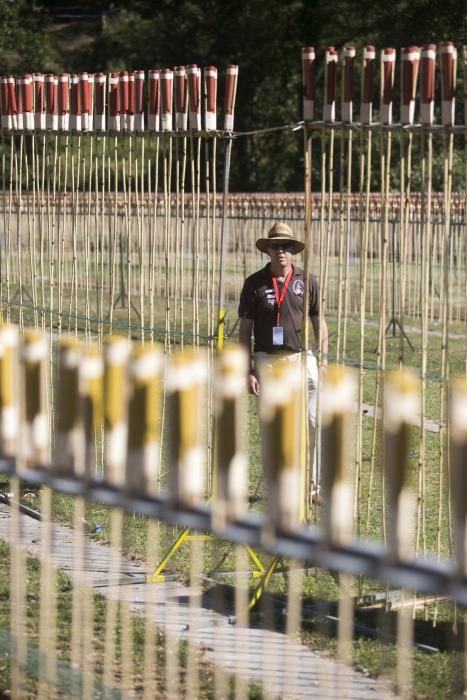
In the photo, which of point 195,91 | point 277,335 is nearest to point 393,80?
point 195,91

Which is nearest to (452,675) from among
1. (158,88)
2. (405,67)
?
(405,67)

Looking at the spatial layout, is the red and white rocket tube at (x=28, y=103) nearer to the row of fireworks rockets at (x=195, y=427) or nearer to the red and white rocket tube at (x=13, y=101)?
the red and white rocket tube at (x=13, y=101)

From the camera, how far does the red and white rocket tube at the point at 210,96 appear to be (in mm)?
7879

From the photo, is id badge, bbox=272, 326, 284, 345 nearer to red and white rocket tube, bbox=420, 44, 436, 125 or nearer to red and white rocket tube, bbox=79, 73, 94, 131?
red and white rocket tube, bbox=79, 73, 94, 131

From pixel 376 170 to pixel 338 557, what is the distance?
132ft

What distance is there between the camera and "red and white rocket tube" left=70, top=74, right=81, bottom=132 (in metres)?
9.37

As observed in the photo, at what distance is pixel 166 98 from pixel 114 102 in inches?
32.2

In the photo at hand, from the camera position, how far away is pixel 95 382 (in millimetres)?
3656

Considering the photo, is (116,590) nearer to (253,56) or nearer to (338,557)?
(338,557)

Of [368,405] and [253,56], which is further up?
[253,56]

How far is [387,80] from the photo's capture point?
6.33 metres

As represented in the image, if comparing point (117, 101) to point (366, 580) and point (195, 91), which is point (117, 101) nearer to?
point (195, 91)

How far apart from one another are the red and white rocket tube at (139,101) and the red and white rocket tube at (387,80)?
98.7 inches

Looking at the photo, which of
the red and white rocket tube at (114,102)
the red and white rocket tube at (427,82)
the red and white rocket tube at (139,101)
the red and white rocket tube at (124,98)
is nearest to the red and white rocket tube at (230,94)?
the red and white rocket tube at (139,101)
